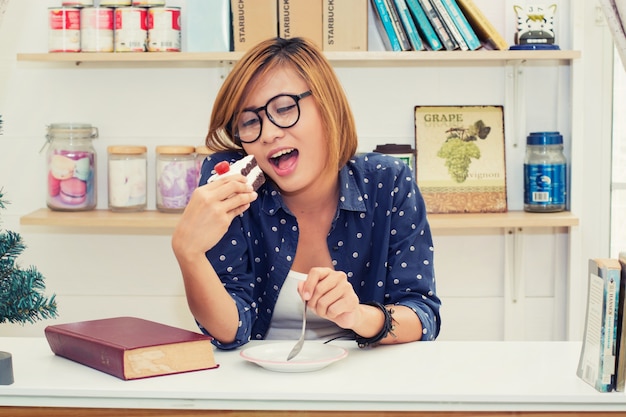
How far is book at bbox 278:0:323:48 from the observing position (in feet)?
8.48

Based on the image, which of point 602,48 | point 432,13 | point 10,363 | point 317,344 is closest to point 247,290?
point 317,344

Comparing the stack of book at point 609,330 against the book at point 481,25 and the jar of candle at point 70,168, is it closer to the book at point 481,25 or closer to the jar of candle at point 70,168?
the book at point 481,25

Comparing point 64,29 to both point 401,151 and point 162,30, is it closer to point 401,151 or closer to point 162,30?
point 162,30

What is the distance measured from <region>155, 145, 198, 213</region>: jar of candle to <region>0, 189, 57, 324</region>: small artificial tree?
1389 millimetres

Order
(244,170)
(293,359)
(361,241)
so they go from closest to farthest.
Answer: (293,359)
(244,170)
(361,241)

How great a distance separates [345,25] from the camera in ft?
8.52

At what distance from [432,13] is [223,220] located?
1.41 m

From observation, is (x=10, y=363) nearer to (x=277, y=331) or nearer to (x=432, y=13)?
(x=277, y=331)

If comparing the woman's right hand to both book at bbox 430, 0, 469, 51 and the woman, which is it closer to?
the woman

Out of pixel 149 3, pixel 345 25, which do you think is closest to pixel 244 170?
pixel 345 25

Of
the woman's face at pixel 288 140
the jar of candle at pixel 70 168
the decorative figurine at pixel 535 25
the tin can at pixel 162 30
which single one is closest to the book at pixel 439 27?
the decorative figurine at pixel 535 25

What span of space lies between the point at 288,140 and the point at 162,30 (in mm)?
1137

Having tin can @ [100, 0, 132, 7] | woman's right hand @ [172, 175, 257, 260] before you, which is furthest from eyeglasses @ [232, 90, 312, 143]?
tin can @ [100, 0, 132, 7]

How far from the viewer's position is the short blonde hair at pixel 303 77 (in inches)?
65.6
